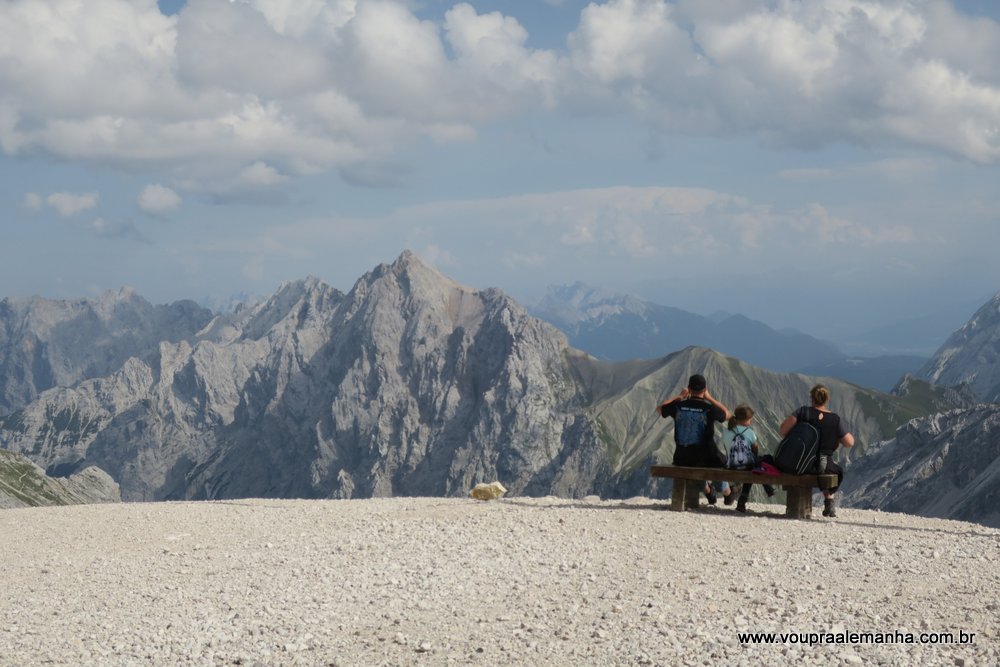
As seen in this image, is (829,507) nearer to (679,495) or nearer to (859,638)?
(679,495)

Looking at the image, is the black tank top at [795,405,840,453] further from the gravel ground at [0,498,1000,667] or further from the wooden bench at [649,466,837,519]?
the gravel ground at [0,498,1000,667]

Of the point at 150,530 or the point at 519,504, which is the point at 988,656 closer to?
the point at 519,504

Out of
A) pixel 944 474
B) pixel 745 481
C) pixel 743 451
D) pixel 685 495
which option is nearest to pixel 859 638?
pixel 745 481

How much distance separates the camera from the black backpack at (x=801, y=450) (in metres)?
19.2

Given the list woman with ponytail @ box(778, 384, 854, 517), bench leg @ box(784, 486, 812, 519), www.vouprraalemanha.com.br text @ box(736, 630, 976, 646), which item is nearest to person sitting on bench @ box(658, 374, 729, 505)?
woman with ponytail @ box(778, 384, 854, 517)

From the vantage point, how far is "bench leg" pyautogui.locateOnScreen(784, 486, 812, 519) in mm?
19344

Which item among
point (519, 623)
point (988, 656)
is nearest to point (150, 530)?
point (519, 623)

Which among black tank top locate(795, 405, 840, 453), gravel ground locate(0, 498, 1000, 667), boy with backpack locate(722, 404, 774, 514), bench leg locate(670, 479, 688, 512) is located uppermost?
black tank top locate(795, 405, 840, 453)

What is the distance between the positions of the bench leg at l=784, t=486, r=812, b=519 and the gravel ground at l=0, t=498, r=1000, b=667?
44 centimetres

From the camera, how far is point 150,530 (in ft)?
66.7

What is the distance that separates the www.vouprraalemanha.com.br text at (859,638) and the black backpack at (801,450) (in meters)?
7.47

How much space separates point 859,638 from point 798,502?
7816 millimetres

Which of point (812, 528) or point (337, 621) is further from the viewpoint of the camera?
point (812, 528)

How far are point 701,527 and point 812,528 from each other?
2.07m
